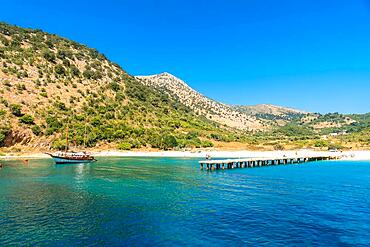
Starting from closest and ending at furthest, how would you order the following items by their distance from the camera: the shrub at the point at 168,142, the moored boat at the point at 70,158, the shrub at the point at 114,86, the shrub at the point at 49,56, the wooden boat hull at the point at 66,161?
the wooden boat hull at the point at 66,161
the moored boat at the point at 70,158
the shrub at the point at 168,142
the shrub at the point at 49,56
the shrub at the point at 114,86

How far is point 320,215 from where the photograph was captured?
2814 cm

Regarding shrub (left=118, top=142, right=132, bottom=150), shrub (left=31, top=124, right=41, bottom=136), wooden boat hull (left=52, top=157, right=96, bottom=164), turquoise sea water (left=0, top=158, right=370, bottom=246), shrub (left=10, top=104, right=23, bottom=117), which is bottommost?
turquoise sea water (left=0, top=158, right=370, bottom=246)

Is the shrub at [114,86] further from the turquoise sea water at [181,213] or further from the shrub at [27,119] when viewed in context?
the turquoise sea water at [181,213]

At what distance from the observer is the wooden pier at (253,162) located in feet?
220

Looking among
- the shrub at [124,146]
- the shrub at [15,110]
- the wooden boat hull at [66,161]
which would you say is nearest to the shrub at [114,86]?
the shrub at [124,146]

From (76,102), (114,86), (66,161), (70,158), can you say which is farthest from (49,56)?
(66,161)

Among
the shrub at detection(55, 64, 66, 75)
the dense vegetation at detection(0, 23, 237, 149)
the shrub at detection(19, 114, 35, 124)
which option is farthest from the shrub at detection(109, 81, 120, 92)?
the shrub at detection(19, 114, 35, 124)

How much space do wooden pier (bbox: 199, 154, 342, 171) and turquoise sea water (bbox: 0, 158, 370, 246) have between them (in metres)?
20.1

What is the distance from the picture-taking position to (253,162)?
75.8 metres

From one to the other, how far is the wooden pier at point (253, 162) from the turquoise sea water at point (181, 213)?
20128 millimetres

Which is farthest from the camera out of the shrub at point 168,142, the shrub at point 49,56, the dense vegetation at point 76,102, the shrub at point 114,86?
the shrub at point 114,86

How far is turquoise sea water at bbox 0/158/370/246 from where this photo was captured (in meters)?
21.8

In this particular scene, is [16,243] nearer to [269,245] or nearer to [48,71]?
[269,245]

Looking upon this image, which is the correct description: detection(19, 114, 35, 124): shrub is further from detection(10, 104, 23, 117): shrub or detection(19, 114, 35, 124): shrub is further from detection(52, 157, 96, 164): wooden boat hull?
detection(52, 157, 96, 164): wooden boat hull
